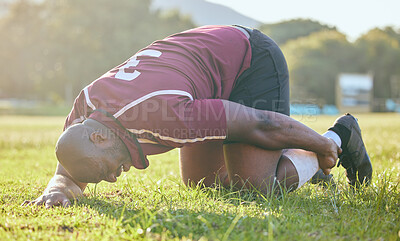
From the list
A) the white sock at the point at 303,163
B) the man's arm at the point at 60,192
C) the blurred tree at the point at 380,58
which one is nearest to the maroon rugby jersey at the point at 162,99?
the man's arm at the point at 60,192

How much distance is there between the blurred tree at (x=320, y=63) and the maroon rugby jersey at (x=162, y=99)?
129ft

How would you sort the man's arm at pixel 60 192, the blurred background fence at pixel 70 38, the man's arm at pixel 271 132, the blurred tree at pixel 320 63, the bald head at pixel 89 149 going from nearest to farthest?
1. the bald head at pixel 89 149
2. the man's arm at pixel 271 132
3. the man's arm at pixel 60 192
4. the blurred background fence at pixel 70 38
5. the blurred tree at pixel 320 63

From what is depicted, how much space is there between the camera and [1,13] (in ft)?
117

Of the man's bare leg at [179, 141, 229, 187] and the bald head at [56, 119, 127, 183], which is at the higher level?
the bald head at [56, 119, 127, 183]

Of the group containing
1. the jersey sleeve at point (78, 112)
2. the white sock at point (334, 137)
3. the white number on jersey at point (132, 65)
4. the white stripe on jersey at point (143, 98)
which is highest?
the white number on jersey at point (132, 65)

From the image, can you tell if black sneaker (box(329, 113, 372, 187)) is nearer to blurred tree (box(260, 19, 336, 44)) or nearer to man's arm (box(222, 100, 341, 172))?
man's arm (box(222, 100, 341, 172))

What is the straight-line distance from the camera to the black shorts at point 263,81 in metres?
3.03

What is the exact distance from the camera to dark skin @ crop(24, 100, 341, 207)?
2.34 m

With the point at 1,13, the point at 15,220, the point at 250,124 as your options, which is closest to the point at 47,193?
the point at 15,220

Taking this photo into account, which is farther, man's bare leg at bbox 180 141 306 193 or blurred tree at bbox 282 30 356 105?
blurred tree at bbox 282 30 356 105

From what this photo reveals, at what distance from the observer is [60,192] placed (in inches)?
105

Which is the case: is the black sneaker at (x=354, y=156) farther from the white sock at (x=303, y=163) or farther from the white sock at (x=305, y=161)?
the white sock at (x=303, y=163)

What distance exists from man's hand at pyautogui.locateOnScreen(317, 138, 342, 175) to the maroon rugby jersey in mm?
814

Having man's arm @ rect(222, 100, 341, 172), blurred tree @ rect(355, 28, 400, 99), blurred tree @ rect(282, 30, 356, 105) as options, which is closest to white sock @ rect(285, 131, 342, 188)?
man's arm @ rect(222, 100, 341, 172)
